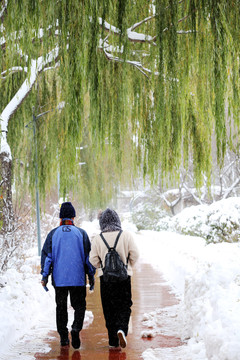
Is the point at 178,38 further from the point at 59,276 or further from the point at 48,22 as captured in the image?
the point at 59,276

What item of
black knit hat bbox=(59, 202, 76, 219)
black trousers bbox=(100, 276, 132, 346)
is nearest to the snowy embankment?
black trousers bbox=(100, 276, 132, 346)

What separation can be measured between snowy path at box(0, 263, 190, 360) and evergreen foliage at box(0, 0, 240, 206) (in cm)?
215

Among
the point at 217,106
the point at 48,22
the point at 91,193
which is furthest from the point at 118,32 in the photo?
the point at 91,193

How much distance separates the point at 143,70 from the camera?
718 cm

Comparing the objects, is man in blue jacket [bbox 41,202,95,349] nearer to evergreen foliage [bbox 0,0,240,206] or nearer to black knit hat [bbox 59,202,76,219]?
black knit hat [bbox 59,202,76,219]

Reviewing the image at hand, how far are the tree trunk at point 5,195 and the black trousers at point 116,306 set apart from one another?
3497mm

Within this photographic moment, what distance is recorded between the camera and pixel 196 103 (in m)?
6.53

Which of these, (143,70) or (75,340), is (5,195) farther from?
(75,340)

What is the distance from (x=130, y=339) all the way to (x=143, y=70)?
3.60 meters

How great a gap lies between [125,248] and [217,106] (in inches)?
81.3

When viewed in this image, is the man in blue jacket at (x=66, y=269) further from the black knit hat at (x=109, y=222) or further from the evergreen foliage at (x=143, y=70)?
the evergreen foliage at (x=143, y=70)

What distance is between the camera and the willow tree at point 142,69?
5.45 m

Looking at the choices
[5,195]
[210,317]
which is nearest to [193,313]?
[210,317]

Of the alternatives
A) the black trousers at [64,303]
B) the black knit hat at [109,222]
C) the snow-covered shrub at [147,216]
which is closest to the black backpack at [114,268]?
the black knit hat at [109,222]
